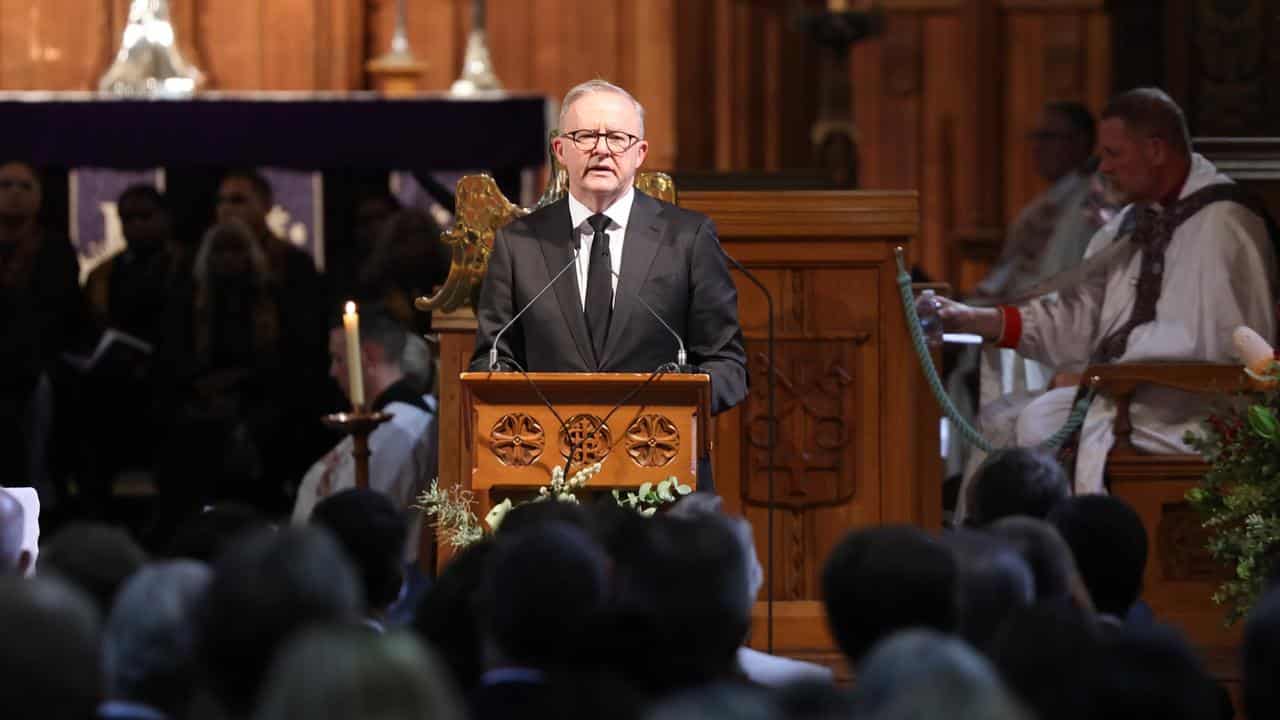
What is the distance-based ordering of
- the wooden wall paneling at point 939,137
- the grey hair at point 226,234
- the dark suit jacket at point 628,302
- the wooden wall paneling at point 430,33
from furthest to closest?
the wooden wall paneling at point 939,137
the wooden wall paneling at point 430,33
the grey hair at point 226,234
the dark suit jacket at point 628,302

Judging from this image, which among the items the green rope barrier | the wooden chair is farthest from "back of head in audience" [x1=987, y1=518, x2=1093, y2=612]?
the wooden chair

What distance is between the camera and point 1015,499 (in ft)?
15.9

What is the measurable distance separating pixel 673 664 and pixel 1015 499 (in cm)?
151

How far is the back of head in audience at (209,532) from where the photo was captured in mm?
4250

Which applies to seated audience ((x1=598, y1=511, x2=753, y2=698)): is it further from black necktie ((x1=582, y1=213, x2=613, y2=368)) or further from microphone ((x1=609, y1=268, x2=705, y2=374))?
black necktie ((x1=582, y1=213, x2=613, y2=368))

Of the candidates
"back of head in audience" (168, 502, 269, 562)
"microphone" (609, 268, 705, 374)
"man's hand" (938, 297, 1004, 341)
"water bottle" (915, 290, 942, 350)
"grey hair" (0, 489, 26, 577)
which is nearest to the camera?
"grey hair" (0, 489, 26, 577)

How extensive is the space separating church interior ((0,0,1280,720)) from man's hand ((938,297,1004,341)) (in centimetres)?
3

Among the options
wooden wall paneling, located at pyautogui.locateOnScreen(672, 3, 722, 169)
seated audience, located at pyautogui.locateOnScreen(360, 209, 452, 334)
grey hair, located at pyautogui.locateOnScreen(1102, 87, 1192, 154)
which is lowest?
seated audience, located at pyautogui.locateOnScreen(360, 209, 452, 334)

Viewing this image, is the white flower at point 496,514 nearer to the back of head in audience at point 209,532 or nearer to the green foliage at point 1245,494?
the back of head in audience at point 209,532

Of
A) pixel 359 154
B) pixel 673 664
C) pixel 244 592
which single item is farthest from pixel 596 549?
pixel 359 154

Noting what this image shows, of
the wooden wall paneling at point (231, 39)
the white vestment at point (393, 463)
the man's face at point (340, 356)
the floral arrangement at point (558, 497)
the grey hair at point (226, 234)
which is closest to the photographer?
the floral arrangement at point (558, 497)

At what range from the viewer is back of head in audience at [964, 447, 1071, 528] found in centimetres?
484

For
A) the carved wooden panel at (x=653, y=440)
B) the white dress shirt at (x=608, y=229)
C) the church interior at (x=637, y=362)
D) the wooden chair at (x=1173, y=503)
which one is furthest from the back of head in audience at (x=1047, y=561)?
the wooden chair at (x=1173, y=503)

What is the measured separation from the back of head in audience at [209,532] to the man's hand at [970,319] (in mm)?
3742
